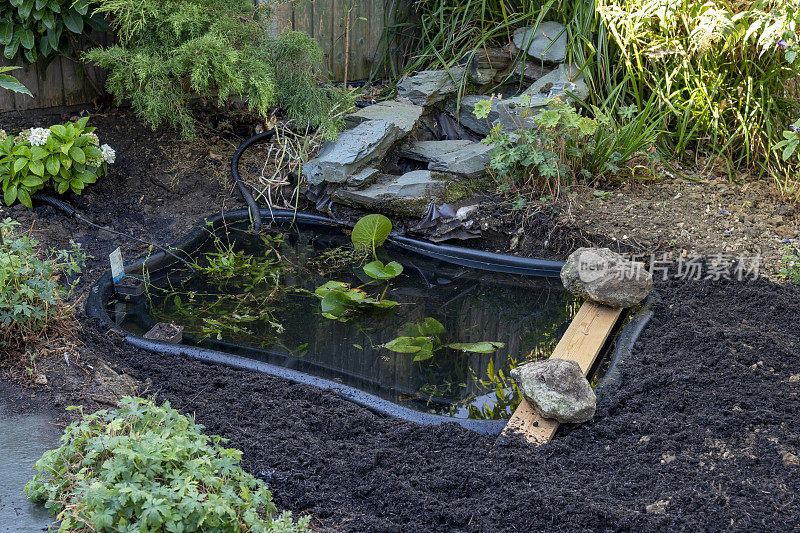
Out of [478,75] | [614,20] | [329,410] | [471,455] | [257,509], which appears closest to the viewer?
[257,509]

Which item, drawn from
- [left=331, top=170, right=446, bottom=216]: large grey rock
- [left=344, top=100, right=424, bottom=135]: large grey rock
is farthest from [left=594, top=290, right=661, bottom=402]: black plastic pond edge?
[left=344, top=100, right=424, bottom=135]: large grey rock

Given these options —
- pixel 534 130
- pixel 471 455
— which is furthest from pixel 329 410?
pixel 534 130

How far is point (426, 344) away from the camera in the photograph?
3111 millimetres

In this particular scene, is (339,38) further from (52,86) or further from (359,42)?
(52,86)

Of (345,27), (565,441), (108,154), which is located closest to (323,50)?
(345,27)

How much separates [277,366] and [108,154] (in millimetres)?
2079

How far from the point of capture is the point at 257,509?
1848 mm

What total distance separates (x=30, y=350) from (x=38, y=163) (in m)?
1.70

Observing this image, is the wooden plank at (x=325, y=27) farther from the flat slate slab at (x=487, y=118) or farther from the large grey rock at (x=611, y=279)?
the large grey rock at (x=611, y=279)

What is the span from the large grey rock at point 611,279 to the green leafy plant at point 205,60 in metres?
1.89

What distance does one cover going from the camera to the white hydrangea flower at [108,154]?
13.4 ft

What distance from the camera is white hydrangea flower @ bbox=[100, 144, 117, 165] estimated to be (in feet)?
13.4

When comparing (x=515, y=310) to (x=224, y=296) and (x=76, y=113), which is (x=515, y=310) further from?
(x=76, y=113)

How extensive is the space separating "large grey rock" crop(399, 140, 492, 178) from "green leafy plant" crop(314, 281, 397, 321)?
128cm
